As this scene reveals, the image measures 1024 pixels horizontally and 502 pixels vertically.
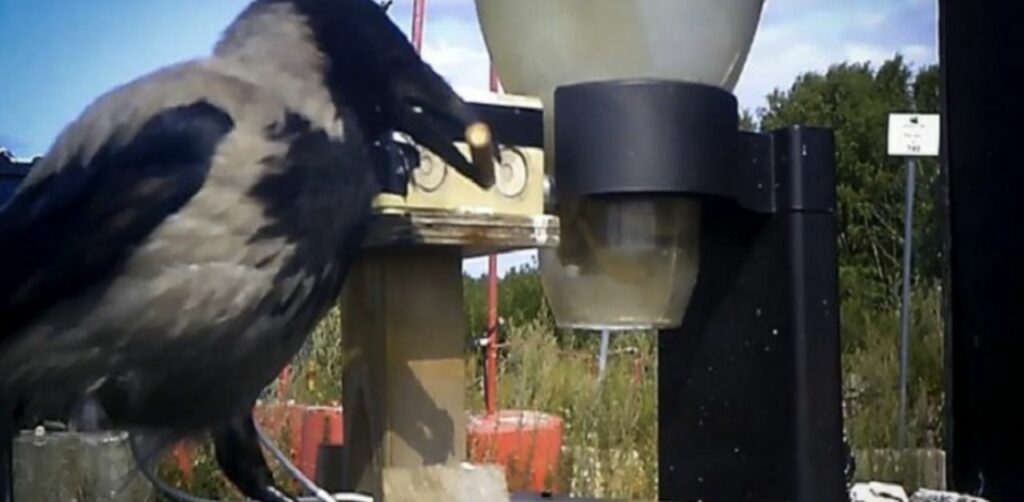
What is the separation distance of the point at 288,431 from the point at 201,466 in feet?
0.63

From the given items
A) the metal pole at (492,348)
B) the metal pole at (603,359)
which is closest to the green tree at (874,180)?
the metal pole at (603,359)

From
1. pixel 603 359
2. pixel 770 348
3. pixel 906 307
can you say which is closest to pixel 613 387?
pixel 603 359

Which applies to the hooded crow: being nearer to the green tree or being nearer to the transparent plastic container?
the transparent plastic container

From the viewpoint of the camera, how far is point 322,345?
465mm

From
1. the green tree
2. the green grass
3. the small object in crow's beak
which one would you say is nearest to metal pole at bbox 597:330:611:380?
the green grass

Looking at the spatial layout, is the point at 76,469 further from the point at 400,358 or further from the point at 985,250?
the point at 985,250

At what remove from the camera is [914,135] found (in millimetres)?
1192

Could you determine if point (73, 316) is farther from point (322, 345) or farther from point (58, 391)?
point (322, 345)

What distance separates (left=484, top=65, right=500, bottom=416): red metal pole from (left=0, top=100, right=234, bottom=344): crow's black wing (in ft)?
0.66

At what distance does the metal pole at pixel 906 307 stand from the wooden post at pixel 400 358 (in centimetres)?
101

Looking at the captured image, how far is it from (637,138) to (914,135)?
0.83 meters

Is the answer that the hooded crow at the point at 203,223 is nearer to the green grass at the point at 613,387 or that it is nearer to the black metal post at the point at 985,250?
the green grass at the point at 613,387

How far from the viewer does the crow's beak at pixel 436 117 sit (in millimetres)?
364

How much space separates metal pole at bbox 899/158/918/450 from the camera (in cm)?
139
